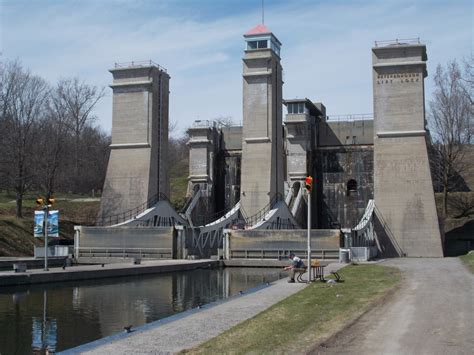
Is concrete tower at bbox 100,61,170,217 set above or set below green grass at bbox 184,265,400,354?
above

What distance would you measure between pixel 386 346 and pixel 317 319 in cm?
333

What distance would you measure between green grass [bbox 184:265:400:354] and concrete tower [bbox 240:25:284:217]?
2648 centimetres

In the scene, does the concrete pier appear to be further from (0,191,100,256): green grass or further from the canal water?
(0,191,100,256): green grass

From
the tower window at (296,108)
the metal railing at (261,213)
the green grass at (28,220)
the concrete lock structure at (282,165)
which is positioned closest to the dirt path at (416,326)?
the concrete lock structure at (282,165)

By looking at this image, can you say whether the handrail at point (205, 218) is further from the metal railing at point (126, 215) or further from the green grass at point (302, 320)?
the green grass at point (302, 320)

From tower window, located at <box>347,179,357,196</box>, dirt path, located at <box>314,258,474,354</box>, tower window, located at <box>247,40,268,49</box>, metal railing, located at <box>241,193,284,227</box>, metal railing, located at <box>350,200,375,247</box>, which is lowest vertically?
dirt path, located at <box>314,258,474,354</box>

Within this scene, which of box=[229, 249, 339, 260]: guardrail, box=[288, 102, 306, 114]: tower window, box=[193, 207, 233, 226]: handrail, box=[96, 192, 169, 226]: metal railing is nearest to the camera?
box=[229, 249, 339, 260]: guardrail

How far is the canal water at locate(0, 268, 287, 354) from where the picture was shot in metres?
15.0

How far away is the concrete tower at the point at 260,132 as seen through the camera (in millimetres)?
48281

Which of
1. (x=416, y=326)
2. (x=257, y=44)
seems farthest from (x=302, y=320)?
(x=257, y=44)

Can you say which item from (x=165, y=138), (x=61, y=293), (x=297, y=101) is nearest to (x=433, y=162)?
(x=297, y=101)

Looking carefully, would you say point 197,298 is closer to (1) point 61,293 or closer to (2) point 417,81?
(1) point 61,293

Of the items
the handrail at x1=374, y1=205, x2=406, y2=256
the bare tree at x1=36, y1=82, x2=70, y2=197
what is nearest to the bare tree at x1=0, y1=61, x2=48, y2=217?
the bare tree at x1=36, y1=82, x2=70, y2=197

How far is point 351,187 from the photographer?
54.8 metres
